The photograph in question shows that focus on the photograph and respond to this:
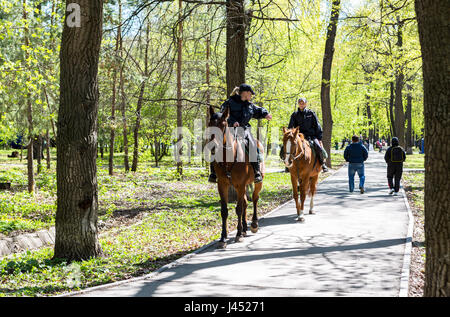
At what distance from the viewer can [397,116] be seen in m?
31.2

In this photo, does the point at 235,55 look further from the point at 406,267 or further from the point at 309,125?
the point at 406,267

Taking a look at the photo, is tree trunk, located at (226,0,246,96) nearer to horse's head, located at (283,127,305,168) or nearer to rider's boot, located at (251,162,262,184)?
horse's head, located at (283,127,305,168)

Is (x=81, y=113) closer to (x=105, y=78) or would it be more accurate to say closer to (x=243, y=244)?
(x=243, y=244)

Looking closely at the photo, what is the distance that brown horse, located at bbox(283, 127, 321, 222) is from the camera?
1104cm

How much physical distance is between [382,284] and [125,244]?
5.23 m

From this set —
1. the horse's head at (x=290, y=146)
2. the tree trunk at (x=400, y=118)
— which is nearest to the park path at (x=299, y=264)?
the horse's head at (x=290, y=146)

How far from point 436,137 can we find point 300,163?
25.1 feet

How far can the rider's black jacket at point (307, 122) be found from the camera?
12.5 metres

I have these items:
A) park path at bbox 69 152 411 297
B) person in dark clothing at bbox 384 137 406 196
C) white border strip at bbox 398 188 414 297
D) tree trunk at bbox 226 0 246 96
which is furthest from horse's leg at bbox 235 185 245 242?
person in dark clothing at bbox 384 137 406 196

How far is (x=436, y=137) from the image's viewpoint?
13.4ft

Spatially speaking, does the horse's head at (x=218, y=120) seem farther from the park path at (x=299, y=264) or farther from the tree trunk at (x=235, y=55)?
the tree trunk at (x=235, y=55)

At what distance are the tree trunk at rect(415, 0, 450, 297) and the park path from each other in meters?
Result: 1.71

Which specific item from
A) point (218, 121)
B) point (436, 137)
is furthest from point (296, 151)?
point (436, 137)
